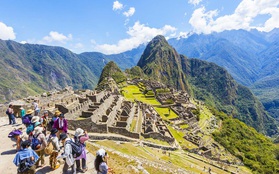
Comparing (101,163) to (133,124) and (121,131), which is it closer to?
(121,131)

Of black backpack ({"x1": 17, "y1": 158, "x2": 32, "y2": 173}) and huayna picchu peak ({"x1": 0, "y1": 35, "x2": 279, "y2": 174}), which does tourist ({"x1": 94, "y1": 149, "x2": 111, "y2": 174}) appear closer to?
huayna picchu peak ({"x1": 0, "y1": 35, "x2": 279, "y2": 174})

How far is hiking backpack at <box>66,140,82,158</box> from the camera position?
964cm

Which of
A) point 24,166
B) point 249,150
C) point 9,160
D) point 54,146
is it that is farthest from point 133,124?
point 249,150

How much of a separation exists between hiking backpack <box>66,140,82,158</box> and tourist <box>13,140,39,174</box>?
1.72 meters

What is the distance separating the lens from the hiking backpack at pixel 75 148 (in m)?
9.64

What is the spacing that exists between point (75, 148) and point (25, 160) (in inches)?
86.4

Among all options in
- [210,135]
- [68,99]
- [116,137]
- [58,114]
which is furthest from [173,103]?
[58,114]

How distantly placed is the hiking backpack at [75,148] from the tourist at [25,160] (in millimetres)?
1716

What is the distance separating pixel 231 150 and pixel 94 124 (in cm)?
5268

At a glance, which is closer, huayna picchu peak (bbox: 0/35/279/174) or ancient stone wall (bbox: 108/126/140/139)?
huayna picchu peak (bbox: 0/35/279/174)

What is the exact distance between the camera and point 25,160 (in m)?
8.94

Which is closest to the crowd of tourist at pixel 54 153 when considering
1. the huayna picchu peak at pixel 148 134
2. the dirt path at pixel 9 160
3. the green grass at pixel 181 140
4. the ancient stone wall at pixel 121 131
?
the dirt path at pixel 9 160

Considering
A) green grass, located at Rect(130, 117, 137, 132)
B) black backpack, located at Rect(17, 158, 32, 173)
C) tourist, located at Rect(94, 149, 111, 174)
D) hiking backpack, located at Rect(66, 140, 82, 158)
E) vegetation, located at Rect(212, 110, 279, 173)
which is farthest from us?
vegetation, located at Rect(212, 110, 279, 173)

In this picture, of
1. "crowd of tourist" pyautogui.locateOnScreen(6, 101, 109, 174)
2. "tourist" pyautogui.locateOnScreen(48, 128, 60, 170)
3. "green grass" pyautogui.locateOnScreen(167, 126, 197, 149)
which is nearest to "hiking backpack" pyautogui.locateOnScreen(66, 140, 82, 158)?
"crowd of tourist" pyautogui.locateOnScreen(6, 101, 109, 174)
